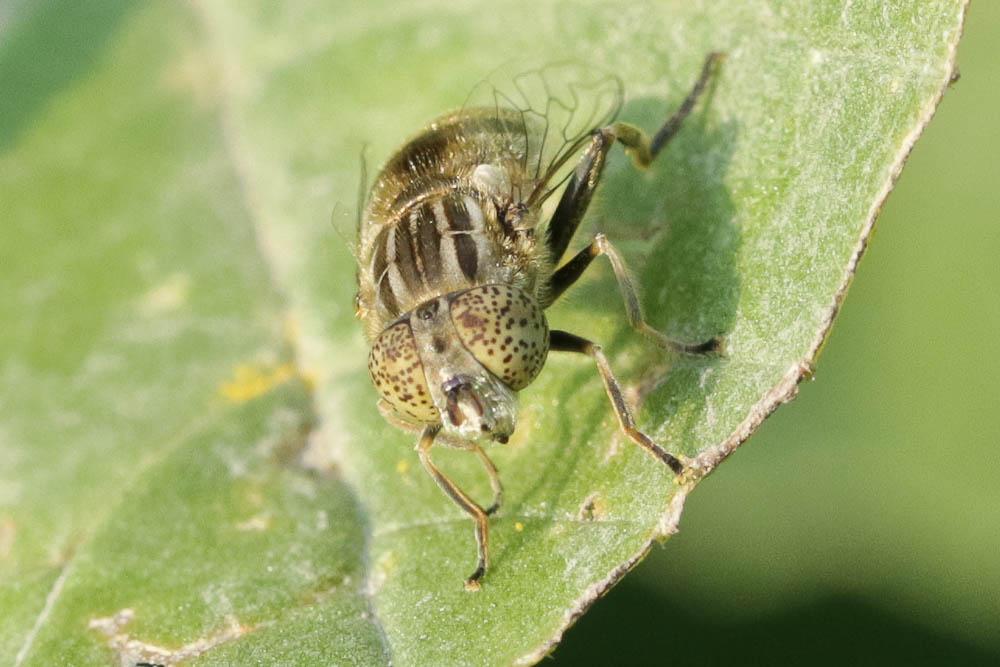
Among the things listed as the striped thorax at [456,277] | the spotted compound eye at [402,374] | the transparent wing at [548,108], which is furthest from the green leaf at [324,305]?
Answer: the spotted compound eye at [402,374]

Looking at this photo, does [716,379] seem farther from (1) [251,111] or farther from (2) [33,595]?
(1) [251,111]

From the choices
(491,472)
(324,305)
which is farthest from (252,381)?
(491,472)

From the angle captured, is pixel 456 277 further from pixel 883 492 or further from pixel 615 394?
pixel 883 492

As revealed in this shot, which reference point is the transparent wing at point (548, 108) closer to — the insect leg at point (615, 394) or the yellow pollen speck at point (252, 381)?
the insect leg at point (615, 394)

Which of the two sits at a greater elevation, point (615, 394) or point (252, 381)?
point (615, 394)

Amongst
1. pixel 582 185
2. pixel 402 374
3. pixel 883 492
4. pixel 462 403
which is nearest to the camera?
pixel 462 403

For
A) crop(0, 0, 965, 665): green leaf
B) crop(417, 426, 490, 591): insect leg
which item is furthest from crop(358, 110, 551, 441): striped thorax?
crop(0, 0, 965, 665): green leaf

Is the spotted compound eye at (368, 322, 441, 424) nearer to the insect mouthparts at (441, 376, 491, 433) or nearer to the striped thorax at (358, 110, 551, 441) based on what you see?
the striped thorax at (358, 110, 551, 441)
